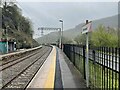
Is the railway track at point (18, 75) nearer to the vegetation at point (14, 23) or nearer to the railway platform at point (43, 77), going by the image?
the railway platform at point (43, 77)

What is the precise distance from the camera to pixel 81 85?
11.6 meters

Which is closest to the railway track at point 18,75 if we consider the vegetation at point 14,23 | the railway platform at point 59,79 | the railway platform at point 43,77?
the railway platform at point 43,77

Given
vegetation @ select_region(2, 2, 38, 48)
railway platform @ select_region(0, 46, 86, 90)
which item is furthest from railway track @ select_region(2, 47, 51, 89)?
vegetation @ select_region(2, 2, 38, 48)

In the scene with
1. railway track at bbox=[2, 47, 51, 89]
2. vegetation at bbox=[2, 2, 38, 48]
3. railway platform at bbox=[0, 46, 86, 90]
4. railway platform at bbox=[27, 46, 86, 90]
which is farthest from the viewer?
vegetation at bbox=[2, 2, 38, 48]

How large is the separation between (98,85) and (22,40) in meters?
95.2

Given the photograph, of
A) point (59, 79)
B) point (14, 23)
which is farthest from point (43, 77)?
point (14, 23)

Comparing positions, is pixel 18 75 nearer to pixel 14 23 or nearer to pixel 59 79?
pixel 59 79

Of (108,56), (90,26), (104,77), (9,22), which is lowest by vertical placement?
(104,77)

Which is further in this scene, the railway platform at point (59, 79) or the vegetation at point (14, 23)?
the vegetation at point (14, 23)

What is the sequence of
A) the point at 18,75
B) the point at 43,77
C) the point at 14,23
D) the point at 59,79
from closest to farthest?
the point at 59,79 → the point at 43,77 → the point at 18,75 → the point at 14,23

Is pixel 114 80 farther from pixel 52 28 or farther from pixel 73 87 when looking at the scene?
pixel 52 28

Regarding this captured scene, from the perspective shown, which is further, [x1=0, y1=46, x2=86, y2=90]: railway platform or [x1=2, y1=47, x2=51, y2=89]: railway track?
[x1=2, y1=47, x2=51, y2=89]: railway track

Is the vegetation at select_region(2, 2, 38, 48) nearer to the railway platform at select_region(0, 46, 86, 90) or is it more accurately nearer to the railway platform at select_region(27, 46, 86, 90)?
the railway platform at select_region(0, 46, 86, 90)

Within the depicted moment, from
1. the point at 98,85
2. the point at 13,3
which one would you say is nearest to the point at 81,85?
the point at 98,85
